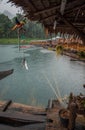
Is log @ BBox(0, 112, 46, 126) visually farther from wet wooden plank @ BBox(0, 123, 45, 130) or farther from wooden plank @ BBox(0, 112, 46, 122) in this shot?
wet wooden plank @ BBox(0, 123, 45, 130)

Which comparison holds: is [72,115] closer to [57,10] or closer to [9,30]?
[57,10]

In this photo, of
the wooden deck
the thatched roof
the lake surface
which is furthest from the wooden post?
the lake surface

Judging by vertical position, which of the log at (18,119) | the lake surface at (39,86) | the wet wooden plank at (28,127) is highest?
the log at (18,119)

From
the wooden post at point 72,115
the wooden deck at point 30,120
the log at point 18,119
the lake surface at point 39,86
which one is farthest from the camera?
the lake surface at point 39,86

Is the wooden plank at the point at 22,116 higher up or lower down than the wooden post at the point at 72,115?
lower down

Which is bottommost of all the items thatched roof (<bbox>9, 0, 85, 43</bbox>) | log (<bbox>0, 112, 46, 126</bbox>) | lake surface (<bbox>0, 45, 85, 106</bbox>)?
lake surface (<bbox>0, 45, 85, 106</bbox>)

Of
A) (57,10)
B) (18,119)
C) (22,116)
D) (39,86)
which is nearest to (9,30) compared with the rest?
(39,86)

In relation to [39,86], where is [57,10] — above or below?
above

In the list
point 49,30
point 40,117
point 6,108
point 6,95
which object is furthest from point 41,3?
point 6,95

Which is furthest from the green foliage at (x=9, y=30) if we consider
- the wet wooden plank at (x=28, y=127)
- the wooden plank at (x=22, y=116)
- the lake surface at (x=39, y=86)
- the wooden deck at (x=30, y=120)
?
the wet wooden plank at (x=28, y=127)

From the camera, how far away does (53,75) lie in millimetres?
23438

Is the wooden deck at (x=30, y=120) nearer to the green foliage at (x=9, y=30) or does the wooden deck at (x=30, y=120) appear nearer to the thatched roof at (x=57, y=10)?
the thatched roof at (x=57, y=10)

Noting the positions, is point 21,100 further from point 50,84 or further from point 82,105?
point 82,105

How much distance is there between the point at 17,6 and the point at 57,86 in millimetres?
14563
